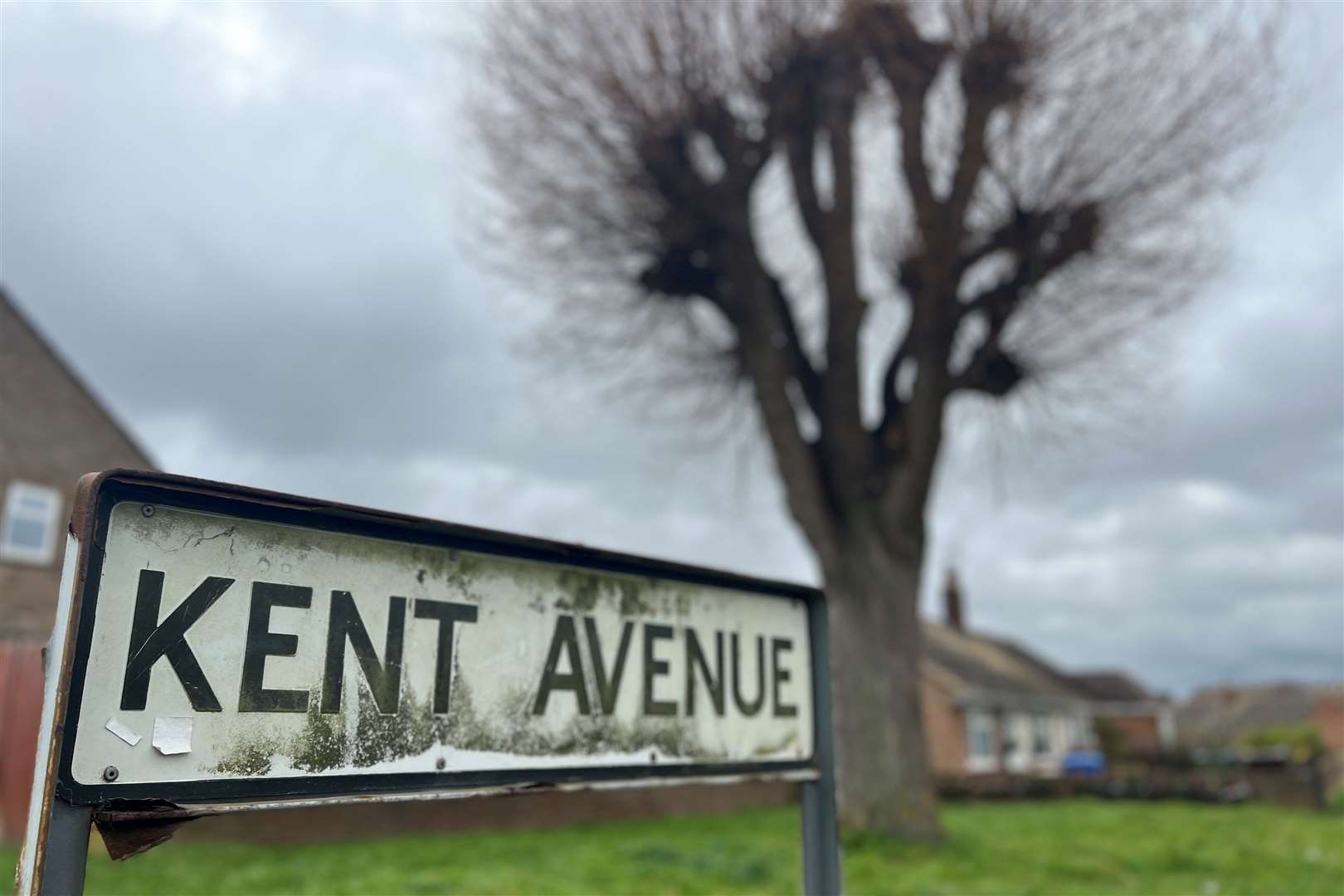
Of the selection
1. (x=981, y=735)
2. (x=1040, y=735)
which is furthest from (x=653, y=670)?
(x=1040, y=735)

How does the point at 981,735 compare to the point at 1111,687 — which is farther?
the point at 1111,687

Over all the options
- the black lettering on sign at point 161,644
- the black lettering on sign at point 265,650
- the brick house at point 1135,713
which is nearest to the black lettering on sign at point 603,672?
the black lettering on sign at point 265,650

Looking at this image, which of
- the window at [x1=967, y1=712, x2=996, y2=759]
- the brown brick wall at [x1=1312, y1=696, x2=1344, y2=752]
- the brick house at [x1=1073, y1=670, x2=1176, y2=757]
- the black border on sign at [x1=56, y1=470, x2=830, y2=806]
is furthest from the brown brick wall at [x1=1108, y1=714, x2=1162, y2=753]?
the black border on sign at [x1=56, y1=470, x2=830, y2=806]

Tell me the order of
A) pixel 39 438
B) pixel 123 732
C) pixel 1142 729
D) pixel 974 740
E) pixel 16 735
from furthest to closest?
pixel 1142 729, pixel 974 740, pixel 39 438, pixel 16 735, pixel 123 732

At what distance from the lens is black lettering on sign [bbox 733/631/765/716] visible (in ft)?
7.89

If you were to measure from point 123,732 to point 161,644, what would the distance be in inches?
5.5

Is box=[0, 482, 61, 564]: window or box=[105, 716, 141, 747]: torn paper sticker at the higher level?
box=[0, 482, 61, 564]: window

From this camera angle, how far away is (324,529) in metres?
1.77

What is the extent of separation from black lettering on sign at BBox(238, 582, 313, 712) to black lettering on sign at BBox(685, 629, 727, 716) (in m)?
0.93

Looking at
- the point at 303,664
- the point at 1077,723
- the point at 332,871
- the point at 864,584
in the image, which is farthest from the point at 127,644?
the point at 1077,723

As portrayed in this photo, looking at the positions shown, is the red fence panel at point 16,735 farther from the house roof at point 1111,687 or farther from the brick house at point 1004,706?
the house roof at point 1111,687

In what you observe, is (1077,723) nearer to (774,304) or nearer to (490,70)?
(774,304)

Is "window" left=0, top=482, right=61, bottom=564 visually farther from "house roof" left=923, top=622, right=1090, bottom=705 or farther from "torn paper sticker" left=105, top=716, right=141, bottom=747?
"house roof" left=923, top=622, right=1090, bottom=705

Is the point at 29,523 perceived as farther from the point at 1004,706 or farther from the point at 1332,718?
the point at 1332,718
